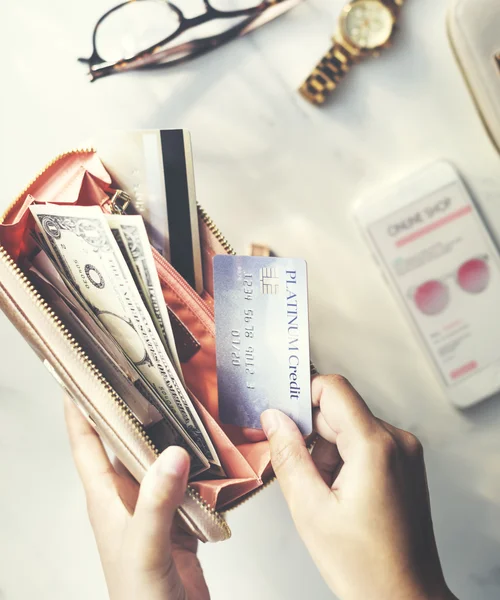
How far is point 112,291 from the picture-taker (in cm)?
43

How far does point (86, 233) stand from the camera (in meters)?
0.42

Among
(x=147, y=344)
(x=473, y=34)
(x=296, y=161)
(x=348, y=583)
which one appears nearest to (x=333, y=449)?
(x=348, y=583)

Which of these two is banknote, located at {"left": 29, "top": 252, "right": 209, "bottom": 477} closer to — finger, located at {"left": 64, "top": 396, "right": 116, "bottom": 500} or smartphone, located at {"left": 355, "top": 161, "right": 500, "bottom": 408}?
finger, located at {"left": 64, "top": 396, "right": 116, "bottom": 500}

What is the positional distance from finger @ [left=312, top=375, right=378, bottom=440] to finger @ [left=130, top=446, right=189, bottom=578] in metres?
0.15

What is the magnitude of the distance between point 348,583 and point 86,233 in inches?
14.5

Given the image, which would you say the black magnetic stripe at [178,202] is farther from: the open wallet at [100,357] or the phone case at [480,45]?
the phone case at [480,45]

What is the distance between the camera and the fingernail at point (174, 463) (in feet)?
1.32

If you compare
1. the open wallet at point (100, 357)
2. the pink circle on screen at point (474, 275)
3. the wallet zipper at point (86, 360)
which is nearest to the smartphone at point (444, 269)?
the pink circle on screen at point (474, 275)

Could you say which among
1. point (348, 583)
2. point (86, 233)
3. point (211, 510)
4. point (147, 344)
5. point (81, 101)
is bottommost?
point (348, 583)

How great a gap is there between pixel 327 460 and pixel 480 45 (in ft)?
1.73

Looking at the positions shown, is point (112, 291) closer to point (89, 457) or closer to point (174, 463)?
point (174, 463)

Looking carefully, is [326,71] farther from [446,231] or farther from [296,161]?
[446,231]

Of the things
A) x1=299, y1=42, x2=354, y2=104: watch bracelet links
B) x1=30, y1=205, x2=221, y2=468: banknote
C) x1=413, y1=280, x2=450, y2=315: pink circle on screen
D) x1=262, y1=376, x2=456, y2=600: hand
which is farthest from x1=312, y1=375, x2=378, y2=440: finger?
x1=299, y1=42, x2=354, y2=104: watch bracelet links

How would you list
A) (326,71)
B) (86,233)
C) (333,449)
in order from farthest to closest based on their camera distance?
1. (326,71)
2. (333,449)
3. (86,233)
